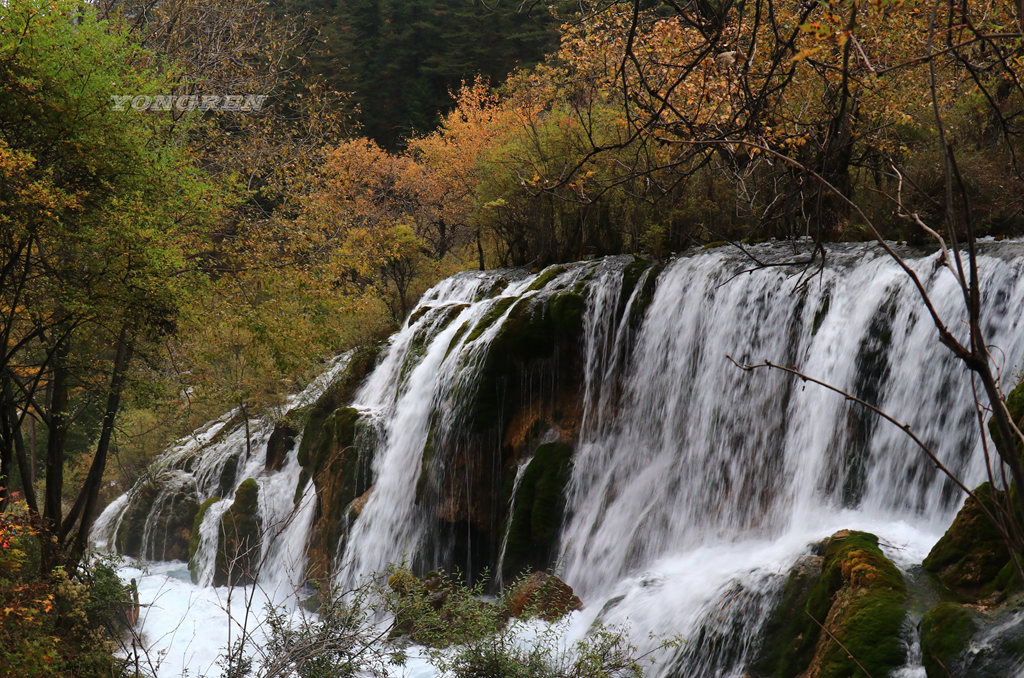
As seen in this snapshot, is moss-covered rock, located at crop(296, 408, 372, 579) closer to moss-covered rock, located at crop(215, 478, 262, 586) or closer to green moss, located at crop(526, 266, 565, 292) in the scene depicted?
moss-covered rock, located at crop(215, 478, 262, 586)

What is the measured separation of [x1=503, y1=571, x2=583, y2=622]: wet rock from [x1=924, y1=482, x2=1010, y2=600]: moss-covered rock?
14.4 feet

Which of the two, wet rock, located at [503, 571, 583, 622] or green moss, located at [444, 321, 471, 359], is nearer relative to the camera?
wet rock, located at [503, 571, 583, 622]

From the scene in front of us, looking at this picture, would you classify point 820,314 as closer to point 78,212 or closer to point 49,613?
point 78,212

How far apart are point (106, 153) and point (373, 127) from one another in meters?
35.6

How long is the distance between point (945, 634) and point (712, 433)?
5152mm

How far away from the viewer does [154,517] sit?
21328 mm

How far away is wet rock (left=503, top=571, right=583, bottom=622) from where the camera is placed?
31.0 feet

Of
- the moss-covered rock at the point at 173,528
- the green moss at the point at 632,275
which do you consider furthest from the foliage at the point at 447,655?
the moss-covered rock at the point at 173,528

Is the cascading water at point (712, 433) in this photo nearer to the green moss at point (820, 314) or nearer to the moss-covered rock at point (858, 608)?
the green moss at point (820, 314)

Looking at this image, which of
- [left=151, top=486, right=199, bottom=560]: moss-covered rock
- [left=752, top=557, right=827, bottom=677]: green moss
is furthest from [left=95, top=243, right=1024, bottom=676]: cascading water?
[left=151, top=486, right=199, bottom=560]: moss-covered rock

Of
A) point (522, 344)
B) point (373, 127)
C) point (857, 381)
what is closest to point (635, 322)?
point (522, 344)

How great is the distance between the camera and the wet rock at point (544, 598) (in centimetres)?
946

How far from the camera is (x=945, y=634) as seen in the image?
521 cm

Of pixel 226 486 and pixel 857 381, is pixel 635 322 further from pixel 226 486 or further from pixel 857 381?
pixel 226 486
